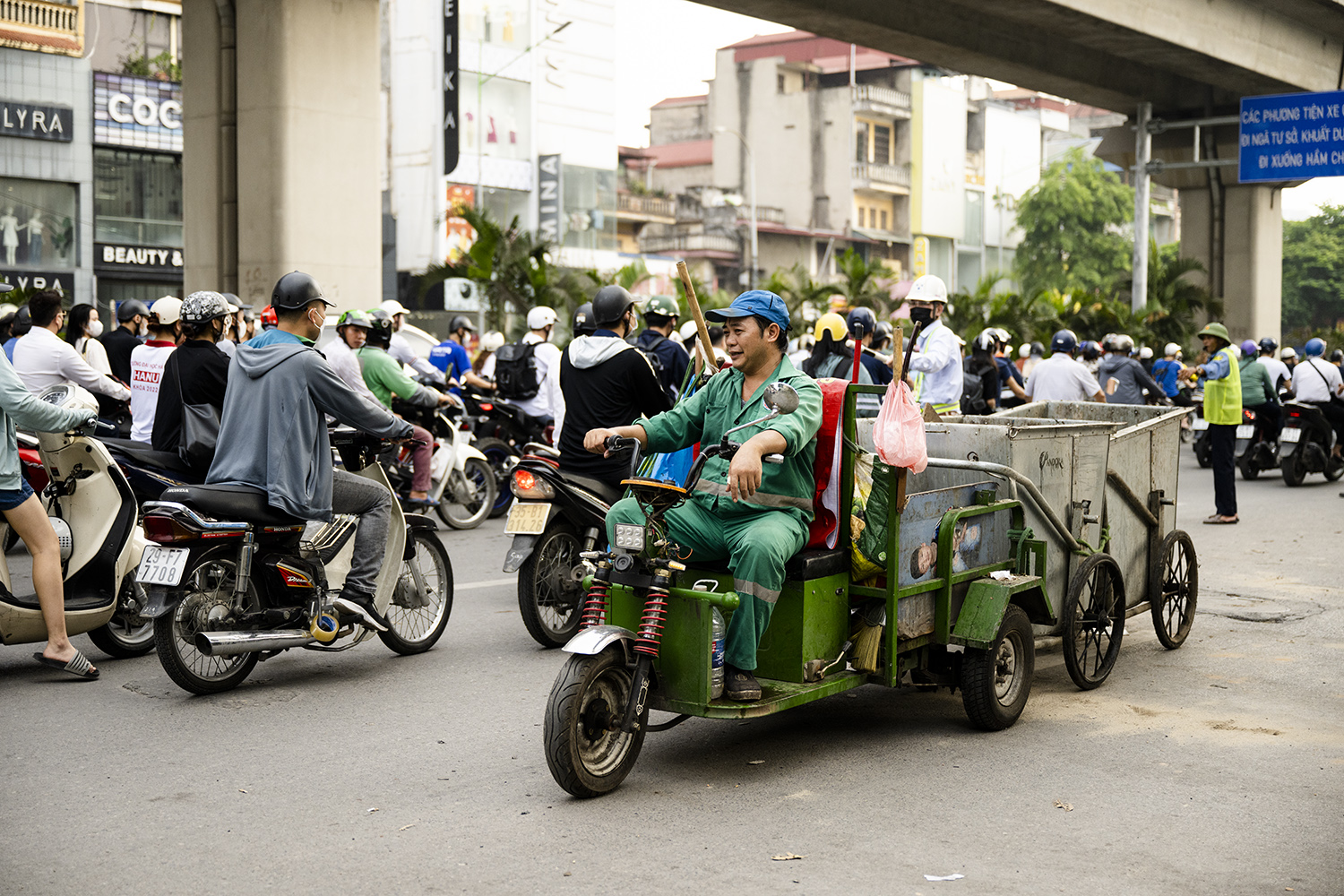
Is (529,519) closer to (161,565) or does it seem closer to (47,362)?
(161,565)

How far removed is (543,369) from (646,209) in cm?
4022

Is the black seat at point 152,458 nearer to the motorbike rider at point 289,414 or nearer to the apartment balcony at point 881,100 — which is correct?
the motorbike rider at point 289,414

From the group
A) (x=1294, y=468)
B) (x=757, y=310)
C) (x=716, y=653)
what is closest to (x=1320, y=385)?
(x=1294, y=468)

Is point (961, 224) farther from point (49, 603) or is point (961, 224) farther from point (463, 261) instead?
point (49, 603)

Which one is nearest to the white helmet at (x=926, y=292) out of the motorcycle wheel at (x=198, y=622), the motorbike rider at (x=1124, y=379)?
the motorcycle wheel at (x=198, y=622)

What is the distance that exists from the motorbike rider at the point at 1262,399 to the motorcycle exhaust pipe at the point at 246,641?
44.1 feet

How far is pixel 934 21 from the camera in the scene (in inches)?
822

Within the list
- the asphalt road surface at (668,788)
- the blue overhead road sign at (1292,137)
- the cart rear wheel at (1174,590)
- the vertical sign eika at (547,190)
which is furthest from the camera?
the vertical sign eika at (547,190)

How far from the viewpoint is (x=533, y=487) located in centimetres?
719

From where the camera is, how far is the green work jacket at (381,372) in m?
9.03

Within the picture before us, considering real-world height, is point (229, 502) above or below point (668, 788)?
above

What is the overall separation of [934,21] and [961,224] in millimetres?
45574

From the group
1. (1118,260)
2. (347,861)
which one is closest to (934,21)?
(347,861)

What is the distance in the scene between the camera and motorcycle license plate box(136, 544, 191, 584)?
5.69 meters
